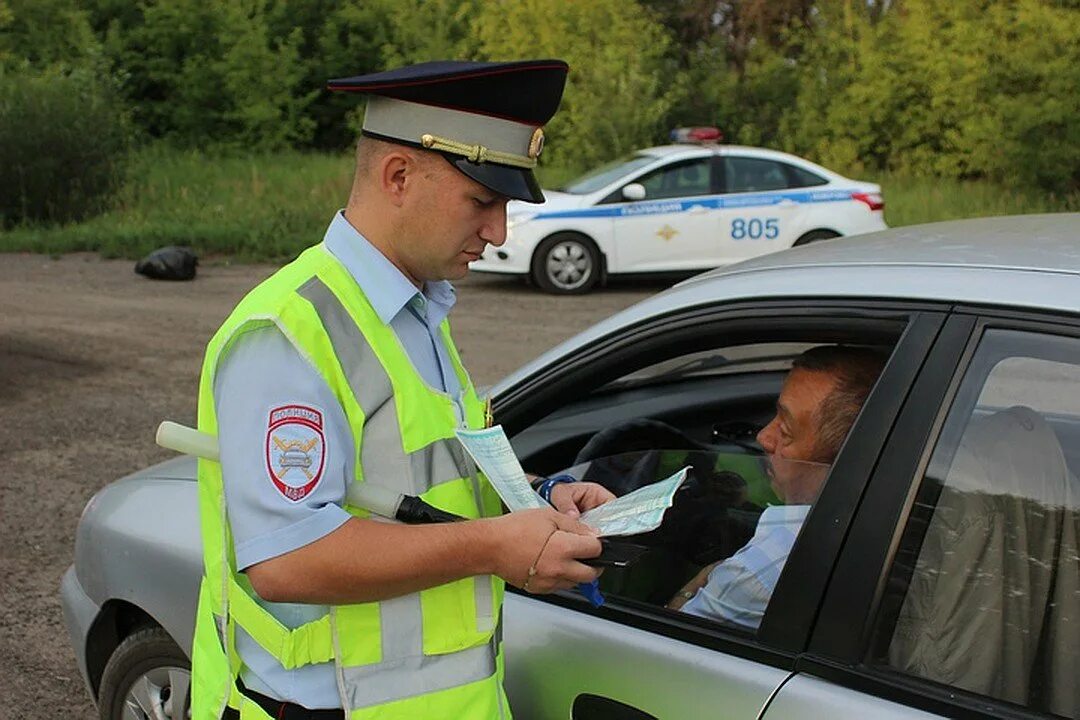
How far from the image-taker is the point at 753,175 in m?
12.1

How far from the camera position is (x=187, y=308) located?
11.1 m

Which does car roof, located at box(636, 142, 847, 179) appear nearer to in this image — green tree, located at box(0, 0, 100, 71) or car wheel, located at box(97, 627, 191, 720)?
car wheel, located at box(97, 627, 191, 720)

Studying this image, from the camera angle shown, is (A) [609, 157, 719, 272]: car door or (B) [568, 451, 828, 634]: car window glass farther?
(A) [609, 157, 719, 272]: car door

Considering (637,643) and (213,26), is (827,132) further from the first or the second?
(637,643)

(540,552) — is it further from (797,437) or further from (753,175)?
(753,175)

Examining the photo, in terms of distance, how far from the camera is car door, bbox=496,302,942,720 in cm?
176

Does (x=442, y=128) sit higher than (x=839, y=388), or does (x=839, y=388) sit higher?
(x=442, y=128)

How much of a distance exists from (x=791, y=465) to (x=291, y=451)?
1089mm

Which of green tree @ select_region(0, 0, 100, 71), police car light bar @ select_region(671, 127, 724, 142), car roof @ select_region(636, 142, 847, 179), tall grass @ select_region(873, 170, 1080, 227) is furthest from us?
green tree @ select_region(0, 0, 100, 71)

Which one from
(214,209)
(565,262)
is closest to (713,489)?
(565,262)

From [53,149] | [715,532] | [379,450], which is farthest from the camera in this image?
[53,149]

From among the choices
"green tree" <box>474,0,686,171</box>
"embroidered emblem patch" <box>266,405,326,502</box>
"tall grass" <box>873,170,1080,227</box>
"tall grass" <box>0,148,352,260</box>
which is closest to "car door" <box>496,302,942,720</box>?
"embroidered emblem patch" <box>266,405,326,502</box>

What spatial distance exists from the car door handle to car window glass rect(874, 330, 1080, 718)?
401mm

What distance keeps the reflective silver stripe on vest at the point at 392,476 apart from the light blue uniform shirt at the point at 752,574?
1.46ft
